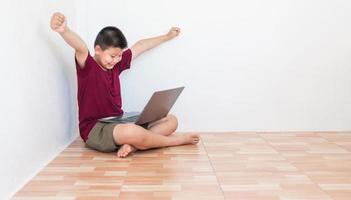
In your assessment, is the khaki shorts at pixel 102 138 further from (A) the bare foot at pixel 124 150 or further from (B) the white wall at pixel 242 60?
(B) the white wall at pixel 242 60

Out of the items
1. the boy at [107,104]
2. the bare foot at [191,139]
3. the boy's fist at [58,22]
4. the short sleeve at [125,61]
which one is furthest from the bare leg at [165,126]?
the boy's fist at [58,22]

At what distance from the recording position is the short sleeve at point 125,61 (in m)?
1.79

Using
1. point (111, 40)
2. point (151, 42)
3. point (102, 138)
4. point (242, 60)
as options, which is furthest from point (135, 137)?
point (242, 60)

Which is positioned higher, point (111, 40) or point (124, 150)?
point (111, 40)

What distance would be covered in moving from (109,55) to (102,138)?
0.99ft

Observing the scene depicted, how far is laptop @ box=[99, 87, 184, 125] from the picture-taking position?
5.09ft

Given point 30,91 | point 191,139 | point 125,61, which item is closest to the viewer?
point 30,91

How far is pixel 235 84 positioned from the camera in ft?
6.34

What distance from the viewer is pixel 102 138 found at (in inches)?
61.2

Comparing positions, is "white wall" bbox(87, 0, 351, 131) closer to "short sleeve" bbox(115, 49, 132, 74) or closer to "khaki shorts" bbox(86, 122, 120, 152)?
"short sleeve" bbox(115, 49, 132, 74)

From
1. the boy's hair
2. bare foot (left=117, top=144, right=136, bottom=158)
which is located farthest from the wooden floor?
the boy's hair

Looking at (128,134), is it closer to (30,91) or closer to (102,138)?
(102,138)

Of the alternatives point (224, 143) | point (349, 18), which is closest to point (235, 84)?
point (224, 143)

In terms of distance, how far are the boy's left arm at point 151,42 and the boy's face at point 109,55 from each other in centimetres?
22
